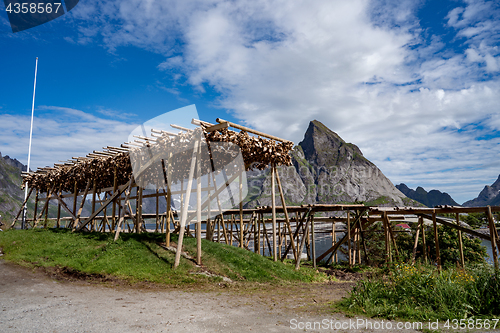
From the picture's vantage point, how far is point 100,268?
970 cm

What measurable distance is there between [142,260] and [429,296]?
8263mm

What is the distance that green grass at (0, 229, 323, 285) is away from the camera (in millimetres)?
9461

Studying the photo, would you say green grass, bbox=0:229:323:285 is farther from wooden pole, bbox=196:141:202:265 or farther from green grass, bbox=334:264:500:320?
green grass, bbox=334:264:500:320

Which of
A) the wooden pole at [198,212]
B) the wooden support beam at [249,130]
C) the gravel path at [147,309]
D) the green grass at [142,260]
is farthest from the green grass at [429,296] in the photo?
the wooden support beam at [249,130]

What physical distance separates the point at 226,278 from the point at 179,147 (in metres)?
5.23

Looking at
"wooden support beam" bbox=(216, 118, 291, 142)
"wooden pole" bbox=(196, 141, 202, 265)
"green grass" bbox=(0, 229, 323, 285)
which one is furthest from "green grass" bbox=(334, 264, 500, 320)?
"wooden support beam" bbox=(216, 118, 291, 142)

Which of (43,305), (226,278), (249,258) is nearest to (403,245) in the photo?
(249,258)

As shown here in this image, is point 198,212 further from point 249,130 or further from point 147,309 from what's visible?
point 147,309

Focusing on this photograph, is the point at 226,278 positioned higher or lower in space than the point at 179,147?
lower

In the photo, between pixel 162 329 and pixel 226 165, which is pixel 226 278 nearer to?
pixel 162 329

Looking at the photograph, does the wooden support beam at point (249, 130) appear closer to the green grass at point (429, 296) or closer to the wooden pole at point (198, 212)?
the wooden pole at point (198, 212)

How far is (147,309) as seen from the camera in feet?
20.8

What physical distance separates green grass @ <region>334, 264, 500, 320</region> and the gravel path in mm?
945

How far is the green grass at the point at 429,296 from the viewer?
5930mm
